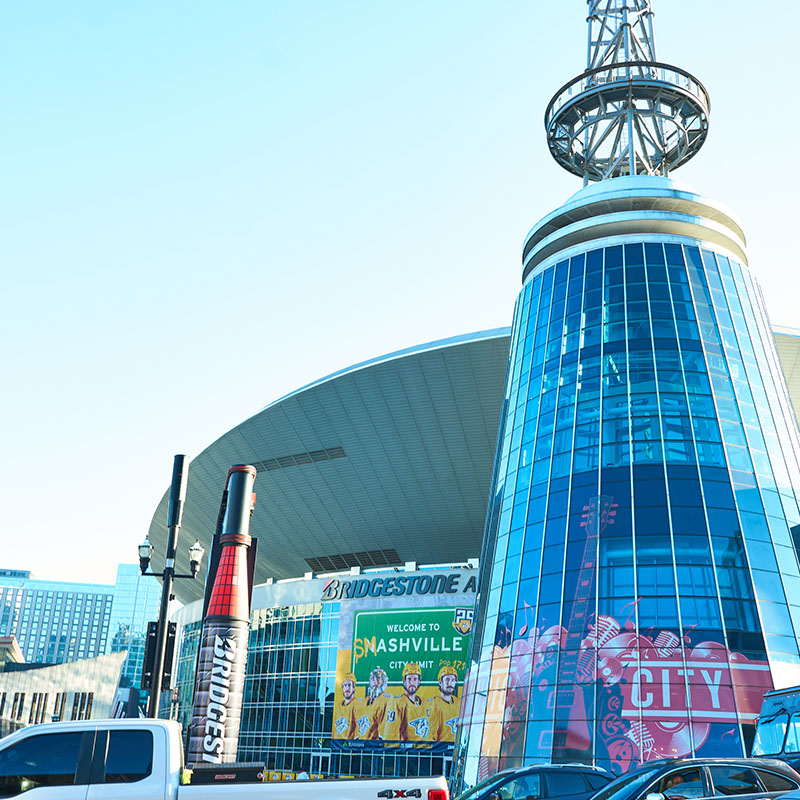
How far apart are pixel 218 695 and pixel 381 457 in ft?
89.8

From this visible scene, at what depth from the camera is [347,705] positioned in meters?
46.0

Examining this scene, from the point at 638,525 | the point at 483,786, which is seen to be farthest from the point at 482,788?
the point at 638,525

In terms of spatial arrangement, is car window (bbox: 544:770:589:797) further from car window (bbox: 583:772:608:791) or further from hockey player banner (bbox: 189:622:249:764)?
hockey player banner (bbox: 189:622:249:764)

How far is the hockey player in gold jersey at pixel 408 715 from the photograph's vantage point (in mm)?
43094

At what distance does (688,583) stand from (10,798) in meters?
22.4

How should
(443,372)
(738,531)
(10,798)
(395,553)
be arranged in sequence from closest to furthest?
(10,798) → (738,531) → (443,372) → (395,553)

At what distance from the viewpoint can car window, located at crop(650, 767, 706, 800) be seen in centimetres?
1098

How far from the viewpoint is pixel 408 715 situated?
43.7 m

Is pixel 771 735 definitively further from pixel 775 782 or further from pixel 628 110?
pixel 628 110

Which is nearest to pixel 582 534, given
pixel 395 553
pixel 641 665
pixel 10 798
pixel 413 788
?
pixel 641 665

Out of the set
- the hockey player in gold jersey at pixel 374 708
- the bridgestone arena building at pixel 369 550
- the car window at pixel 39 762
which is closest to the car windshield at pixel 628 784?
the car window at pixel 39 762

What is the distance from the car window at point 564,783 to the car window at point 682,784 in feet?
9.32

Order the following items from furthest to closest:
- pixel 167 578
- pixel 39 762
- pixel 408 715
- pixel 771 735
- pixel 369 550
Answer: pixel 369 550
pixel 408 715
pixel 167 578
pixel 771 735
pixel 39 762

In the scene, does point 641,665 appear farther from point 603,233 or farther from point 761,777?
point 603,233
